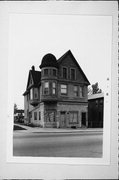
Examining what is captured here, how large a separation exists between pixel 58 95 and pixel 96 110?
443 mm

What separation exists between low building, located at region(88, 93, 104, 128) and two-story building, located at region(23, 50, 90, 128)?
71 mm

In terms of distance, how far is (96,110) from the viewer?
2.90m

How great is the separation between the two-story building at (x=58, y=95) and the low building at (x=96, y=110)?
0.07m

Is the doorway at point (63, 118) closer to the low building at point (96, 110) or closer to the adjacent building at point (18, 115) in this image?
the low building at point (96, 110)

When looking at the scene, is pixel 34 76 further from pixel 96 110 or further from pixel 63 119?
pixel 96 110

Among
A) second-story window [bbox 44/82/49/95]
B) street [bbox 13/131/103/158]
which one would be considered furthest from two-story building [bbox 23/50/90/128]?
street [bbox 13/131/103/158]

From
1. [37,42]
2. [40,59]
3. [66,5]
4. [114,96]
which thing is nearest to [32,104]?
[40,59]

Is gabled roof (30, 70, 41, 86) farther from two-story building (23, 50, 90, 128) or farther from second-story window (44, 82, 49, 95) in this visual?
second-story window (44, 82, 49, 95)

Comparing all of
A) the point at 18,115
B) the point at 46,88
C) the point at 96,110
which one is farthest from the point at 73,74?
the point at 18,115

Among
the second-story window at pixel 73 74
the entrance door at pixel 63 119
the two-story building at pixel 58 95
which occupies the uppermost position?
the second-story window at pixel 73 74

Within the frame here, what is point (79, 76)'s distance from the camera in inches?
114

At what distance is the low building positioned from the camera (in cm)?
287

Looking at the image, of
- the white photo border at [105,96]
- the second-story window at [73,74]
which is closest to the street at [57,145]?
the white photo border at [105,96]

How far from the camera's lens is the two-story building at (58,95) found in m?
2.90
